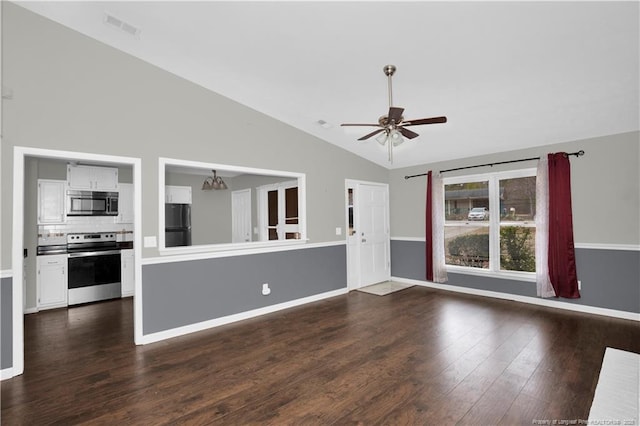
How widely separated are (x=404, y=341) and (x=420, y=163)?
12.1 feet

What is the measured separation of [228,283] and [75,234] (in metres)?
3.14

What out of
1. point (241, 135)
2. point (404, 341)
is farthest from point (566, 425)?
point (241, 135)

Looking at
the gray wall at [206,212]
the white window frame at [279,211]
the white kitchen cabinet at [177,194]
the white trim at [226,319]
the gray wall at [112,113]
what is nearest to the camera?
the gray wall at [112,113]

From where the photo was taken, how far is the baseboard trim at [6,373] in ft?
8.96

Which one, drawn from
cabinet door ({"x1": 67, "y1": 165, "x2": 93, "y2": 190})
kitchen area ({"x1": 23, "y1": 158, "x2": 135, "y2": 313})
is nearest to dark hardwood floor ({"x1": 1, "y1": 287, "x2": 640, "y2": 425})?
kitchen area ({"x1": 23, "y1": 158, "x2": 135, "y2": 313})

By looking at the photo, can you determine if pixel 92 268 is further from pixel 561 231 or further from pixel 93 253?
pixel 561 231

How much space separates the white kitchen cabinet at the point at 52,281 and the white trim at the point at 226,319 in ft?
8.38

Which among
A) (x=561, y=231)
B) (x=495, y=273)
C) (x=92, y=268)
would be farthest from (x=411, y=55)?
(x=92, y=268)

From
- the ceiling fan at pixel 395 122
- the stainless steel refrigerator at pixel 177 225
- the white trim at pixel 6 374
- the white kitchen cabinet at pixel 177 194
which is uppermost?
the ceiling fan at pixel 395 122

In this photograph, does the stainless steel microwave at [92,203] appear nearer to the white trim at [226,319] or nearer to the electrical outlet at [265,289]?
the white trim at [226,319]

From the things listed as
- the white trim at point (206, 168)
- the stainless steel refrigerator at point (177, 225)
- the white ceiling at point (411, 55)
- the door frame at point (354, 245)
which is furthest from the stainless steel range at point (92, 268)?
the door frame at point (354, 245)

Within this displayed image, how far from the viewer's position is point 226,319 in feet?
13.6

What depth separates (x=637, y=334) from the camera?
11.7 feet

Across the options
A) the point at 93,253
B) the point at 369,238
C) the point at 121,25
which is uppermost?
the point at 121,25
